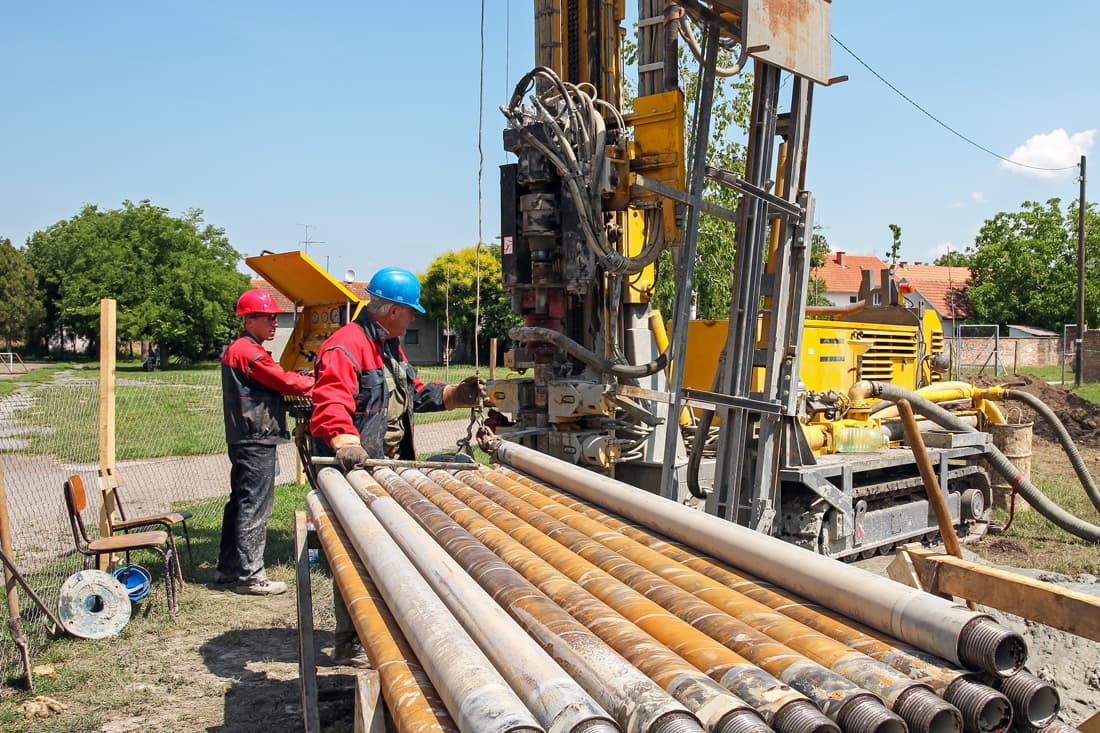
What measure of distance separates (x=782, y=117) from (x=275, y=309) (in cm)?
433

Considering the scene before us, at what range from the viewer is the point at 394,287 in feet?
17.8

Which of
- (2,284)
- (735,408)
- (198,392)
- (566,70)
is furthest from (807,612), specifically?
(2,284)

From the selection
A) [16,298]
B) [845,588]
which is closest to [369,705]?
[845,588]

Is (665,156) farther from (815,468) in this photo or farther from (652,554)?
(652,554)

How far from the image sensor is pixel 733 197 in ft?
58.7

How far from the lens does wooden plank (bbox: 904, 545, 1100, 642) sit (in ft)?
8.56

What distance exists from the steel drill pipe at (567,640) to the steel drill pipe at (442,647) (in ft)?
0.70

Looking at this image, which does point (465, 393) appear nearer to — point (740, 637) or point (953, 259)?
point (740, 637)

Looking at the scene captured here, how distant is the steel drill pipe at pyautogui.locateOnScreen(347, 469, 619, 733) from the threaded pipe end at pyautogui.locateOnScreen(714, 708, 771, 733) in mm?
257

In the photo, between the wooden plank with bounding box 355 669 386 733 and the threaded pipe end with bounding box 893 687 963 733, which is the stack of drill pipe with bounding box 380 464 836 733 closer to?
the threaded pipe end with bounding box 893 687 963 733

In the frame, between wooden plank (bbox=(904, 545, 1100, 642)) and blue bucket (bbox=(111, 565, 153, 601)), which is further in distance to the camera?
blue bucket (bbox=(111, 565, 153, 601))

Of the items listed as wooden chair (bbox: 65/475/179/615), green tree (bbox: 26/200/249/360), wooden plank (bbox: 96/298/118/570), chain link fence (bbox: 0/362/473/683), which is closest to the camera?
wooden chair (bbox: 65/475/179/615)

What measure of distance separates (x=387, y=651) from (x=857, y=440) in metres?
6.68

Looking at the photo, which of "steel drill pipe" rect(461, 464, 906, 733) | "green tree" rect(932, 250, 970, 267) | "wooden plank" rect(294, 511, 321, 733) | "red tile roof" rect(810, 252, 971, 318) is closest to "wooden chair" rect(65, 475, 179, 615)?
"wooden plank" rect(294, 511, 321, 733)
